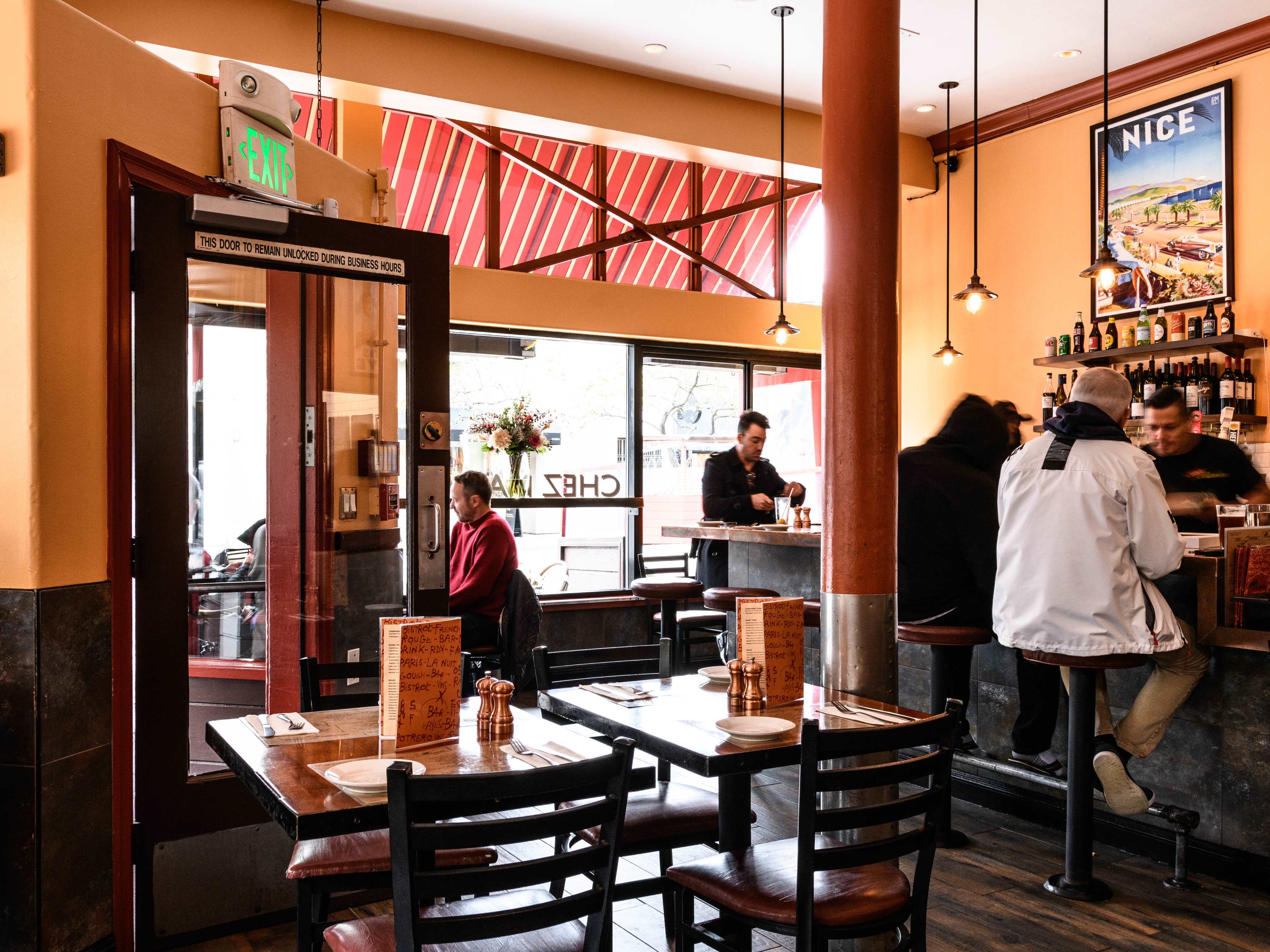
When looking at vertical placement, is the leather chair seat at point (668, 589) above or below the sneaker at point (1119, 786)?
above

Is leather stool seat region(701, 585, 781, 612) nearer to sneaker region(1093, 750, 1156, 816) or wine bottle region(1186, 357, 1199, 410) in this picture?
sneaker region(1093, 750, 1156, 816)

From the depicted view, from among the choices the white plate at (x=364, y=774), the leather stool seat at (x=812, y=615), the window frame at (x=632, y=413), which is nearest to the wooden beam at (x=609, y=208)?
the window frame at (x=632, y=413)

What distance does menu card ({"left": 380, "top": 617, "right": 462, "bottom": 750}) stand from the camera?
2141 millimetres

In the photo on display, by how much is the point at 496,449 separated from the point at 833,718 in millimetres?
4768

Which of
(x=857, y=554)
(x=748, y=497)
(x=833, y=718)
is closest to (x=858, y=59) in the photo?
(x=857, y=554)

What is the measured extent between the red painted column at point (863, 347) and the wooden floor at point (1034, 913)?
85cm

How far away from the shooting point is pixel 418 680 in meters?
2.16

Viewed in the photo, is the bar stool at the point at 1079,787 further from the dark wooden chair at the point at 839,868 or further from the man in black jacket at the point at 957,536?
the dark wooden chair at the point at 839,868

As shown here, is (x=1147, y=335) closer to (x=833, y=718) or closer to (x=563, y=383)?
(x=563, y=383)

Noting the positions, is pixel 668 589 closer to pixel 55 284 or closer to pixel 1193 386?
pixel 1193 386

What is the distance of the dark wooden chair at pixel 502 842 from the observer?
63.2 inches

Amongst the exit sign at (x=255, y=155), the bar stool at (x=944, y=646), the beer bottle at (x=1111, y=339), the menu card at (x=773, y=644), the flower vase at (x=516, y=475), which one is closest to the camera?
the menu card at (x=773, y=644)

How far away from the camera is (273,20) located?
522cm

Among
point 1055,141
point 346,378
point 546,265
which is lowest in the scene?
point 346,378
